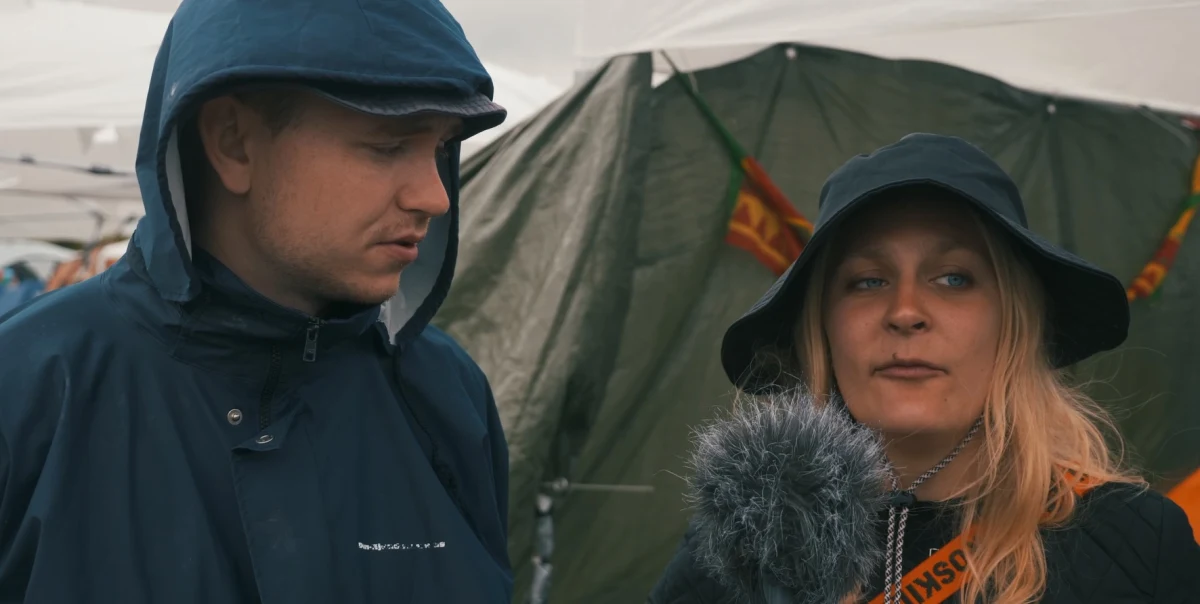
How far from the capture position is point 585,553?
12.2ft

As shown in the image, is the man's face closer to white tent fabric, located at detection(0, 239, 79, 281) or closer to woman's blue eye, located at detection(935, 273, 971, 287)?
woman's blue eye, located at detection(935, 273, 971, 287)

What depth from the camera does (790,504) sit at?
5.07ft

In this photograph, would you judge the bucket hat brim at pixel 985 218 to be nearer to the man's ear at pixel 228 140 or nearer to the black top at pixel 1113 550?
the black top at pixel 1113 550

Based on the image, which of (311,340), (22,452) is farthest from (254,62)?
(22,452)

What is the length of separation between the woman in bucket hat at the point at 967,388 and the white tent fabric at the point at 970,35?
1366 millimetres

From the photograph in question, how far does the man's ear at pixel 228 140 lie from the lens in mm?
1669

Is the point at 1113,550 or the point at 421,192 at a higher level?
the point at 421,192

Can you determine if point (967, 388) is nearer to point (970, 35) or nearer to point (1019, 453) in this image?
point (1019, 453)

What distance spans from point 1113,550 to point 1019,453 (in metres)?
0.20

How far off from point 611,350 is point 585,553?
26.7 inches

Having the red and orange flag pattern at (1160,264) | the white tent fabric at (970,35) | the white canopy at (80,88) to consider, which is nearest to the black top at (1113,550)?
the white tent fabric at (970,35)

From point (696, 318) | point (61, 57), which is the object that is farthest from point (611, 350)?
point (61, 57)

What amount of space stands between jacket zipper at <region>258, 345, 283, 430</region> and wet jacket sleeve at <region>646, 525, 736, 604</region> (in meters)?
0.75

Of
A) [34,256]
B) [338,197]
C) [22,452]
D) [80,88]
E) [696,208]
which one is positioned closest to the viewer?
[22,452]
